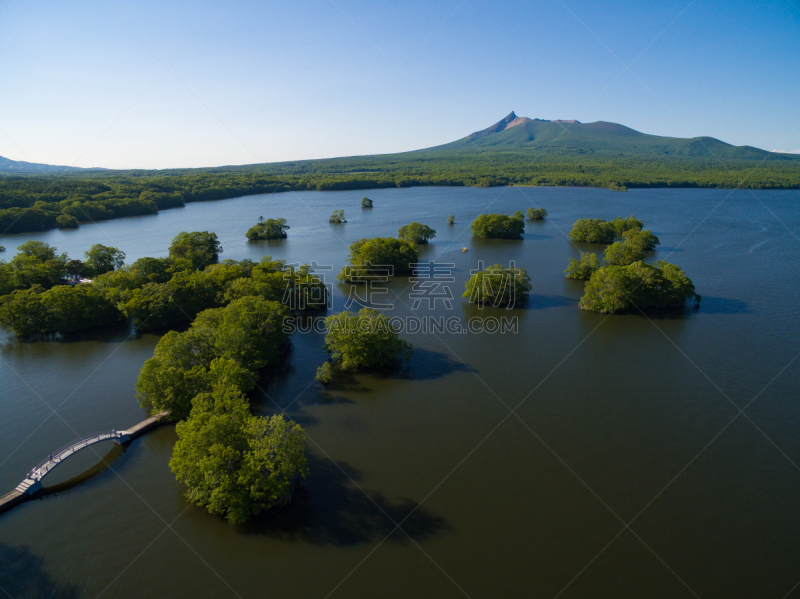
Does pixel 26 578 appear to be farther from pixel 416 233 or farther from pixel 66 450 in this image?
pixel 416 233

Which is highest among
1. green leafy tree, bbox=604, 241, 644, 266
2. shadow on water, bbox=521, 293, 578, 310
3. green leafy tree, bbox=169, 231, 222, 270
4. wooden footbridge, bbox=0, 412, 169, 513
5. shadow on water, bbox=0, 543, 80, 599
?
green leafy tree, bbox=604, 241, 644, 266

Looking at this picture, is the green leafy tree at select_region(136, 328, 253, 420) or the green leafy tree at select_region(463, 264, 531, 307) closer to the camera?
the green leafy tree at select_region(136, 328, 253, 420)

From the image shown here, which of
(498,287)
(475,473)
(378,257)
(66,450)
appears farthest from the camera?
(378,257)

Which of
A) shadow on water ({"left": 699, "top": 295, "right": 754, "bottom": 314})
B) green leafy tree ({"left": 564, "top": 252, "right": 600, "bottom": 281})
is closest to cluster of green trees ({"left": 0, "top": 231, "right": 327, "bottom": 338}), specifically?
green leafy tree ({"left": 564, "top": 252, "right": 600, "bottom": 281})

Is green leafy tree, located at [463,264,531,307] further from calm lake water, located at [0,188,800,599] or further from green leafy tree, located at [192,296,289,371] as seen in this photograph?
green leafy tree, located at [192,296,289,371]

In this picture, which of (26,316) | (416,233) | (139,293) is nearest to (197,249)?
(139,293)

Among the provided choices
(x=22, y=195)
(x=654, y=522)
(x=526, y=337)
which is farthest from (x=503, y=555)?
(x=22, y=195)
